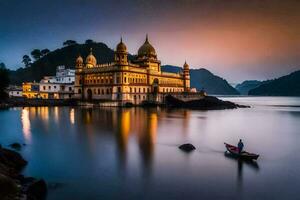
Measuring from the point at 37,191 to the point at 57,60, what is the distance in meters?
167

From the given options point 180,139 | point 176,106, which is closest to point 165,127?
point 180,139

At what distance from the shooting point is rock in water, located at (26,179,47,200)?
52.6ft

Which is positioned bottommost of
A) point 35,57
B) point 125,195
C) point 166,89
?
point 125,195

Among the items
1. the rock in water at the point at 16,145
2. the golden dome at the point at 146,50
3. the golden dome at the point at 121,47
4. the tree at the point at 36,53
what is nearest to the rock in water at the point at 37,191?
the rock in water at the point at 16,145

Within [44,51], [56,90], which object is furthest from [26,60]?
[56,90]

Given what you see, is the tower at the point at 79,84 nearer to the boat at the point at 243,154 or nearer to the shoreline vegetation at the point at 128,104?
the shoreline vegetation at the point at 128,104

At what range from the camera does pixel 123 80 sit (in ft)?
285

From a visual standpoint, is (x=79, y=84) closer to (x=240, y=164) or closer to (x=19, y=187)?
(x=240, y=164)

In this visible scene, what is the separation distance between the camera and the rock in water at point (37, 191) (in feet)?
52.6

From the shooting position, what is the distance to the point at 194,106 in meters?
94.2

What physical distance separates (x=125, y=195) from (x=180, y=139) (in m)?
19.4

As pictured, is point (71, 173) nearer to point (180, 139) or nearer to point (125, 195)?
point (125, 195)

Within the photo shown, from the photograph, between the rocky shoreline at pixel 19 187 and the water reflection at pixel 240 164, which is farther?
the water reflection at pixel 240 164

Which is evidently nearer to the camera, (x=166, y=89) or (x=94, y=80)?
(x=94, y=80)
